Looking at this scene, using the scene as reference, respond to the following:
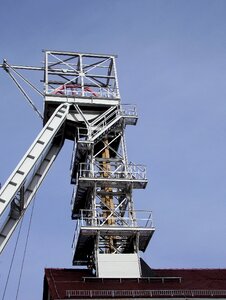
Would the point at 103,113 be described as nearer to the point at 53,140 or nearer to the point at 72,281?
the point at 53,140

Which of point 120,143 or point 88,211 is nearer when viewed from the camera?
point 88,211

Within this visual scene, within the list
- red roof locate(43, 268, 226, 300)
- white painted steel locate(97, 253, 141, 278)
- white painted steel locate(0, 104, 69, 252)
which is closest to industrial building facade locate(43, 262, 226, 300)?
red roof locate(43, 268, 226, 300)

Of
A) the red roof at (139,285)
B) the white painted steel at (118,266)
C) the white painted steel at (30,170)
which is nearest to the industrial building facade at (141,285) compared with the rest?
the red roof at (139,285)

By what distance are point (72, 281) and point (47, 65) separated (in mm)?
20865

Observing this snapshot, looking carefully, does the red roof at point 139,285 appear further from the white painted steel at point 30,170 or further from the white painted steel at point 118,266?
the white painted steel at point 30,170

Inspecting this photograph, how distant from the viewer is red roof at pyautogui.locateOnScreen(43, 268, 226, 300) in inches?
1193

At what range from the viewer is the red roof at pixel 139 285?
3030cm

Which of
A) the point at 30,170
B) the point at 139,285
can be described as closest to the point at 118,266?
the point at 139,285

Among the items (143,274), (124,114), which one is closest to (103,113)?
(124,114)

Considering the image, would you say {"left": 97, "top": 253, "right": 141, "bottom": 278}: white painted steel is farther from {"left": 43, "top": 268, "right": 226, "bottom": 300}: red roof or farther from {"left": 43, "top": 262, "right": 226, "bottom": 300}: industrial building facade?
{"left": 43, "top": 268, "right": 226, "bottom": 300}: red roof

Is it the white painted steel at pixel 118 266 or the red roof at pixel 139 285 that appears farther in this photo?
the white painted steel at pixel 118 266

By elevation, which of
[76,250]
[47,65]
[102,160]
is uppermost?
[47,65]

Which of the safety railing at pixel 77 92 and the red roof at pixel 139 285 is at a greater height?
the safety railing at pixel 77 92

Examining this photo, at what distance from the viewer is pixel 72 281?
110 ft
